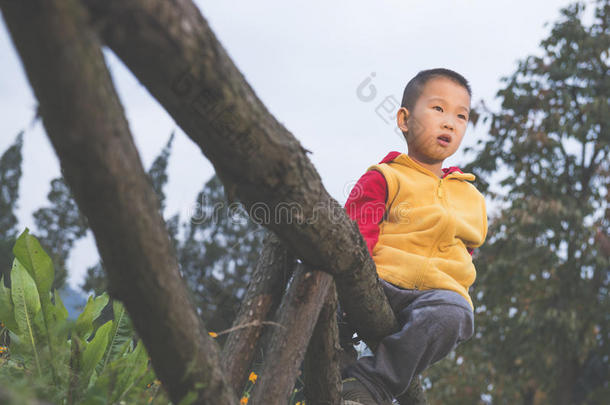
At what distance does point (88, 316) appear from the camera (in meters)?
2.97

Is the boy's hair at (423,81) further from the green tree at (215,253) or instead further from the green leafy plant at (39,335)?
the green tree at (215,253)

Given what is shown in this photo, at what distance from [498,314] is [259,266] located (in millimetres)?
9059

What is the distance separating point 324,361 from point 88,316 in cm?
131

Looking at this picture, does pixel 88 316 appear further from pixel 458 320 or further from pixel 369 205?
pixel 458 320

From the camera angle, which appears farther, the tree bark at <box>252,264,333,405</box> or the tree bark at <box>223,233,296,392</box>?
the tree bark at <box>223,233,296,392</box>

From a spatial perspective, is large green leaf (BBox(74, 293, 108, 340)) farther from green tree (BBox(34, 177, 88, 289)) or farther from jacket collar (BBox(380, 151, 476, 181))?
green tree (BBox(34, 177, 88, 289))

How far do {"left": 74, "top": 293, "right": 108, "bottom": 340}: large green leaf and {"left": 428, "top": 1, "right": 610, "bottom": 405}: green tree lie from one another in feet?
24.5

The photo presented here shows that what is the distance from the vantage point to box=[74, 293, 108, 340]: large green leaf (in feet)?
9.71

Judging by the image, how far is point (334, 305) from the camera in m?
2.28

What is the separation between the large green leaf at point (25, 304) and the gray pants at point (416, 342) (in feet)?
4.72

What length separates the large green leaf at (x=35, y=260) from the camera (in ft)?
8.57

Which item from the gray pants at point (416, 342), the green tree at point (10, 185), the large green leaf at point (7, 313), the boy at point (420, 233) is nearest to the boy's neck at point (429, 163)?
the boy at point (420, 233)

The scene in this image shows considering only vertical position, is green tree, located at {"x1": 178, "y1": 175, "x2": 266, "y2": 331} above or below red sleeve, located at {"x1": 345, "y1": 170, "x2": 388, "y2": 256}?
above

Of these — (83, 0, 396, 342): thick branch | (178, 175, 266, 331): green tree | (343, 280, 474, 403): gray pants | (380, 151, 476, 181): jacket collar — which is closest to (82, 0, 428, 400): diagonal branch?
(83, 0, 396, 342): thick branch
